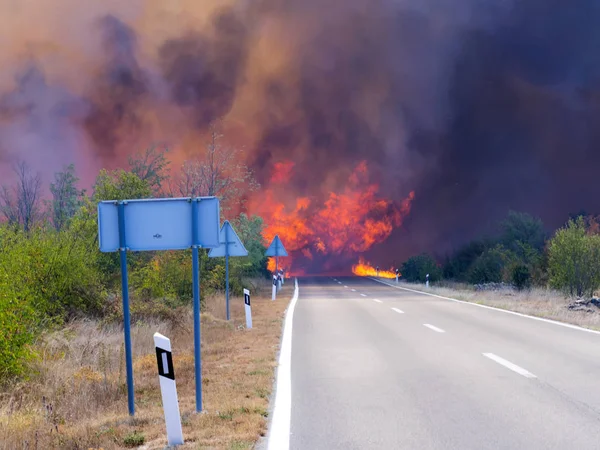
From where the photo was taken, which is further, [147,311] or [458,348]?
[147,311]

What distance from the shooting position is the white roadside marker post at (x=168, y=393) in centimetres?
575

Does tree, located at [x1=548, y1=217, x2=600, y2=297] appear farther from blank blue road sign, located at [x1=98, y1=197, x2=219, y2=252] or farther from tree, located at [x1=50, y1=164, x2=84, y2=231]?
tree, located at [x1=50, y1=164, x2=84, y2=231]

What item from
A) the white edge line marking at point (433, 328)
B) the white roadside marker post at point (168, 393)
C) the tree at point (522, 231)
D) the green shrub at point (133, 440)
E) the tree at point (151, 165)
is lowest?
the white edge line marking at point (433, 328)

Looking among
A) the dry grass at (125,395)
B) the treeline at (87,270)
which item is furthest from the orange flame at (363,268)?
the dry grass at (125,395)

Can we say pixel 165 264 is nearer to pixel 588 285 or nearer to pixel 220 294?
pixel 220 294

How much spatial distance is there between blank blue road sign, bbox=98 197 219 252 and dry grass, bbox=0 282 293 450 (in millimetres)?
1992

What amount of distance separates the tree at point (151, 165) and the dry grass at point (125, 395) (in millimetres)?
13575

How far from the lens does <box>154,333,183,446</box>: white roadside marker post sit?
5754 millimetres

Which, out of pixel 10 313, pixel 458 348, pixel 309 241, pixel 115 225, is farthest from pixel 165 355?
pixel 309 241

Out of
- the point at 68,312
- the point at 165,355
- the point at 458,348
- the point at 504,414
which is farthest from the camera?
the point at 68,312

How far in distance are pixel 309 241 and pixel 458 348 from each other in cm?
6528

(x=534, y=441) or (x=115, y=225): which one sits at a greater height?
(x=115, y=225)

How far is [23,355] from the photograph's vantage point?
830 cm

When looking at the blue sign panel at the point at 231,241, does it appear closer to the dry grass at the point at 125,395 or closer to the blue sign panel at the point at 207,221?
the dry grass at the point at 125,395
